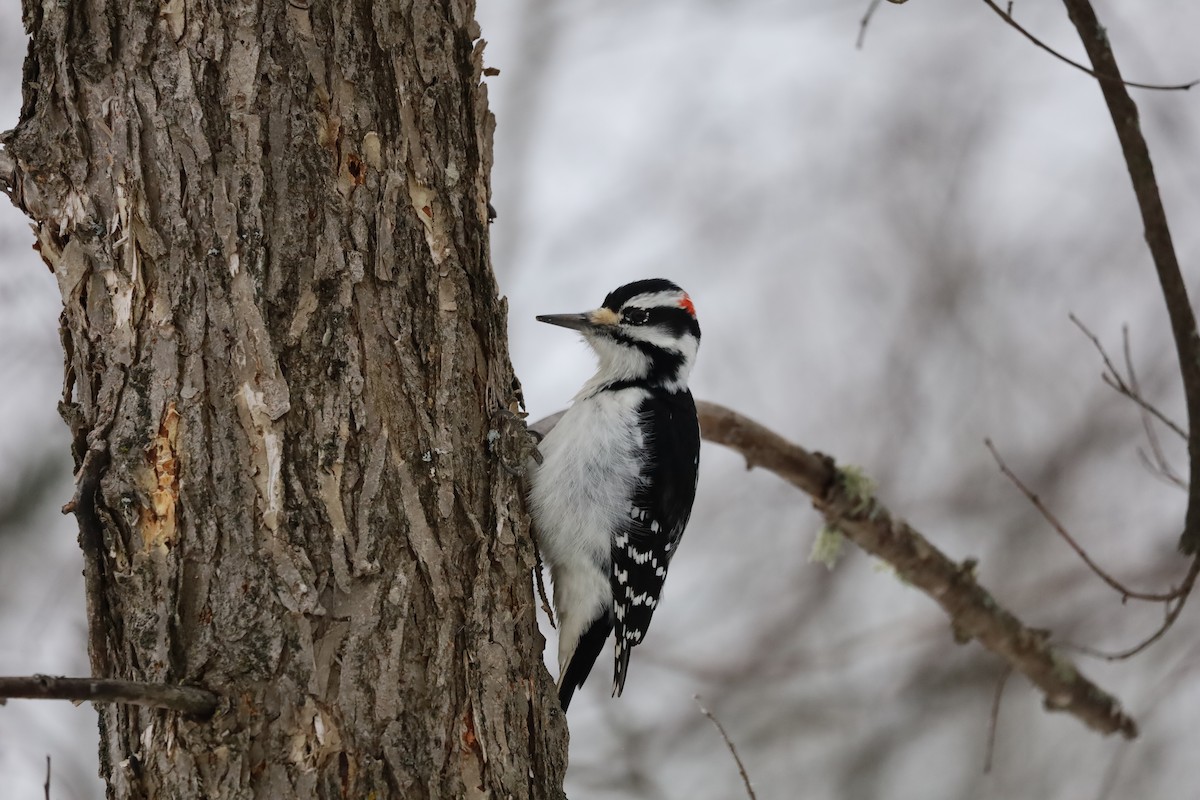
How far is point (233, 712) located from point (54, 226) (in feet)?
3.04

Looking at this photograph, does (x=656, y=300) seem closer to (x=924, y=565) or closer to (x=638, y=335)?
(x=638, y=335)

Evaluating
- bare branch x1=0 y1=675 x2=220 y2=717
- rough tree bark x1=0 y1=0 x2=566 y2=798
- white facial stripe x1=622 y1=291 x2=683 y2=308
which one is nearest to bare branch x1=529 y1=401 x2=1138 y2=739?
white facial stripe x1=622 y1=291 x2=683 y2=308

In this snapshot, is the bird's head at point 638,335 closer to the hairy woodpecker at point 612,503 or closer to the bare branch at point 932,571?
the hairy woodpecker at point 612,503

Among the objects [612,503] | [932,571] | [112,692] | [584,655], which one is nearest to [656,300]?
[612,503]

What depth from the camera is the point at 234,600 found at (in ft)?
6.07

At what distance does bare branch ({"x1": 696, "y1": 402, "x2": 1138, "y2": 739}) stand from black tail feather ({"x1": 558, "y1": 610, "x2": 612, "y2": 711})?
649 millimetres

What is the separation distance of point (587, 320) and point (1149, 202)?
5.53ft

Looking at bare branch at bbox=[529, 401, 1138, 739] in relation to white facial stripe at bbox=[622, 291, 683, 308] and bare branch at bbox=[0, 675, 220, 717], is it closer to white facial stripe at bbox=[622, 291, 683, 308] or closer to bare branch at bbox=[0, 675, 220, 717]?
white facial stripe at bbox=[622, 291, 683, 308]

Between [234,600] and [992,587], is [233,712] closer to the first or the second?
[234,600]

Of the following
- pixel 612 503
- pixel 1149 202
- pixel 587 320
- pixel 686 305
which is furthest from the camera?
pixel 686 305

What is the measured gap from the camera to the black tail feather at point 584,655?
127 inches

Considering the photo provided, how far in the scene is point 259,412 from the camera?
190 cm

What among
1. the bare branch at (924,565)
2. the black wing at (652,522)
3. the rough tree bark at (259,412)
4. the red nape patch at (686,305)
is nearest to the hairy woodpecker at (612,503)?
the black wing at (652,522)

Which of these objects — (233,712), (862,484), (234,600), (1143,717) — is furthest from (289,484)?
(1143,717)
